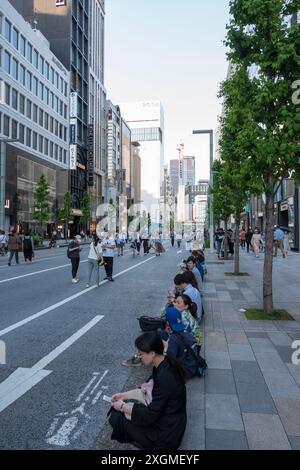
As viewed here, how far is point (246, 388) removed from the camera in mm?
4680

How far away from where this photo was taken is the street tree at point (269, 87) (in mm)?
7773

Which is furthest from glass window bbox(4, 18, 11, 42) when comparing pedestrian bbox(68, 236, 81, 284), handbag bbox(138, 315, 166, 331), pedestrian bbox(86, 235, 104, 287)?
handbag bbox(138, 315, 166, 331)

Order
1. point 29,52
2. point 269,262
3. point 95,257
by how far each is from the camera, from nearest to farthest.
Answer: point 269,262 → point 95,257 → point 29,52

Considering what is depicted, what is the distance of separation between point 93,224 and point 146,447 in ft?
273

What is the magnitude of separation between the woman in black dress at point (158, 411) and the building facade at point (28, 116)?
146 ft

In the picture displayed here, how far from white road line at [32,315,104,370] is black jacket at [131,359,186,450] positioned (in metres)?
2.72

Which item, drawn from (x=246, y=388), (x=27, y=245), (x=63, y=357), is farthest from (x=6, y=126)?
(x=246, y=388)

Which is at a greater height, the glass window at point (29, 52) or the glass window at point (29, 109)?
the glass window at point (29, 52)

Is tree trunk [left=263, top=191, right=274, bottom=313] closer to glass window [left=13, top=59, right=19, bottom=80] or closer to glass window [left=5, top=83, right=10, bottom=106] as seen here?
glass window [left=5, top=83, right=10, bottom=106]

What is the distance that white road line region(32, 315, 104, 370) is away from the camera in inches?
223

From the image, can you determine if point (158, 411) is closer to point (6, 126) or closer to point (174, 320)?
point (174, 320)

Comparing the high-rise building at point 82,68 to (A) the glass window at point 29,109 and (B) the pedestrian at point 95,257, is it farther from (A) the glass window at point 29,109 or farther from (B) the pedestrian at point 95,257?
(B) the pedestrian at point 95,257

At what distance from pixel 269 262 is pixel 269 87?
147 inches

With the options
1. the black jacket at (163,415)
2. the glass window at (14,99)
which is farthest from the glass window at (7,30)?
the black jacket at (163,415)
